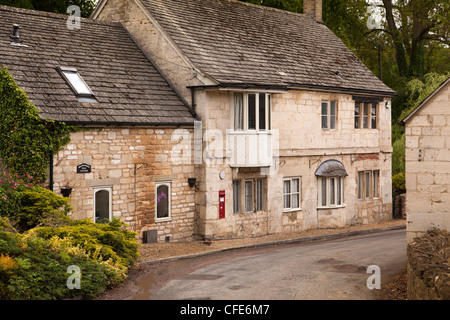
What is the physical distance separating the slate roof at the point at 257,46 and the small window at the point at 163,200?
13.2 ft

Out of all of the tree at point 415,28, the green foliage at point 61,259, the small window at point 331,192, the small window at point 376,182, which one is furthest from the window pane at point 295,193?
the tree at point 415,28

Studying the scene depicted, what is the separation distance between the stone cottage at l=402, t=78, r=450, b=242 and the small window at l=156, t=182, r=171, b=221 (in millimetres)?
8561

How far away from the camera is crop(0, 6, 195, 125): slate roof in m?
18.6

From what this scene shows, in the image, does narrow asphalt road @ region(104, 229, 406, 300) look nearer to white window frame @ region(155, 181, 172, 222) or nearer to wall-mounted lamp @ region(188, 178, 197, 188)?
white window frame @ region(155, 181, 172, 222)

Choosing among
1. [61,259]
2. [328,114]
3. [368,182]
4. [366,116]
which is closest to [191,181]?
[328,114]

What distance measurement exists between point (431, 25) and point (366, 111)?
1479 cm

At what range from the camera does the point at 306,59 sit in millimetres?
27438

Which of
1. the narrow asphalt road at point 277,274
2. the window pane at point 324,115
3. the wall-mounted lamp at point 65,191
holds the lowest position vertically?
the narrow asphalt road at point 277,274

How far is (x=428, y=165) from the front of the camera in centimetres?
1524

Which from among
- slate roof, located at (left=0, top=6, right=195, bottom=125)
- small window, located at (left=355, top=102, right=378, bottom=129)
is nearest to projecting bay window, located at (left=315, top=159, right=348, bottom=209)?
small window, located at (left=355, top=102, right=378, bottom=129)

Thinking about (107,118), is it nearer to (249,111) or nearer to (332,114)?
(249,111)

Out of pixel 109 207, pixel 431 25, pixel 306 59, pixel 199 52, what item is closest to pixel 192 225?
pixel 109 207

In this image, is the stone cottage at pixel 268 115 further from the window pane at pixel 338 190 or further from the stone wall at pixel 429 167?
the stone wall at pixel 429 167

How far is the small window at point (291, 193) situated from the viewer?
24703 mm
